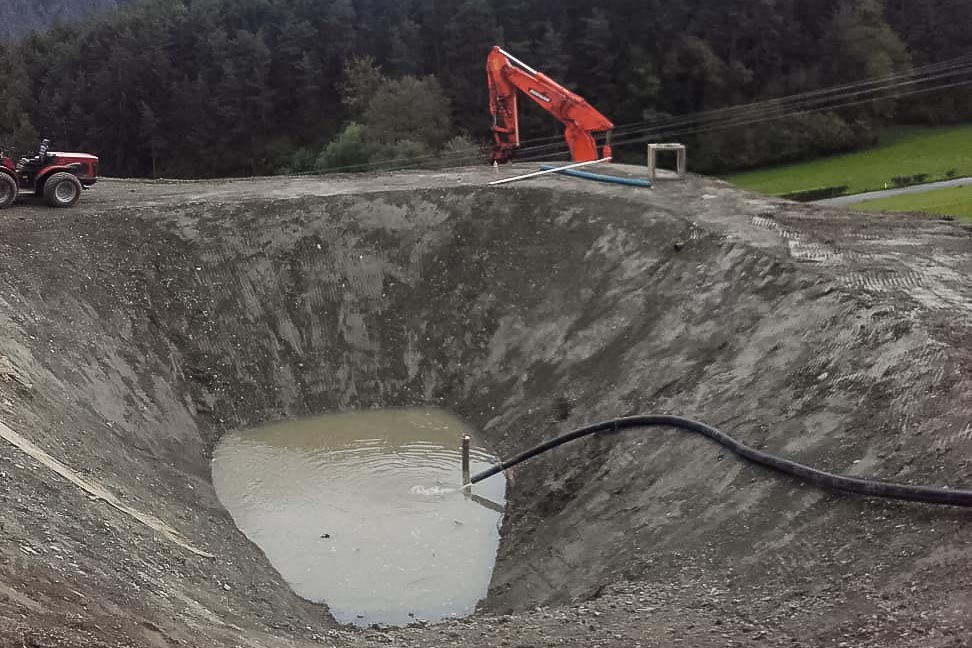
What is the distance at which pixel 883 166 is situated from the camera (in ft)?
124

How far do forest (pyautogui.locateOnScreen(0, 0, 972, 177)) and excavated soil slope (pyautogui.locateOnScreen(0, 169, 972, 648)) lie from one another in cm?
1936

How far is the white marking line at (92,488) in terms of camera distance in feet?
36.5

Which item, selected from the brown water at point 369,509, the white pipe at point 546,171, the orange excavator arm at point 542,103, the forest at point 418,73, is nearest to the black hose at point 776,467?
the brown water at point 369,509

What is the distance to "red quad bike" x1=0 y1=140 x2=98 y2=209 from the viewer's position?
2020cm

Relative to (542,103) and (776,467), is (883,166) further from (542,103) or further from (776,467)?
(776,467)

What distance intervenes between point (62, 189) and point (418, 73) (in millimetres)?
32550

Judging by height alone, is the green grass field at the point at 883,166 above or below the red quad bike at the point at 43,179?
below

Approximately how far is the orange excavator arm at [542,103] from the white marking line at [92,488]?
16.6 m

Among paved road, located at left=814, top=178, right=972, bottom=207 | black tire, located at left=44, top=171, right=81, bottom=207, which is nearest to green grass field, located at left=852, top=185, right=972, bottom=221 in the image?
paved road, located at left=814, top=178, right=972, bottom=207

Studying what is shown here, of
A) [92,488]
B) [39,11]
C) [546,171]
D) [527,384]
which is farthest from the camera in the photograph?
[39,11]

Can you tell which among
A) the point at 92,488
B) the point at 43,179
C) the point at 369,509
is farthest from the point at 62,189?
the point at 369,509

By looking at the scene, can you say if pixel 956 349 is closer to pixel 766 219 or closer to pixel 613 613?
pixel 613 613

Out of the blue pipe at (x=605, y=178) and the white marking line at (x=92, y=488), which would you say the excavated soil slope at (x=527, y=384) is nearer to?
the white marking line at (x=92, y=488)

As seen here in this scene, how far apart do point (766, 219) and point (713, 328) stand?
4.56 metres
